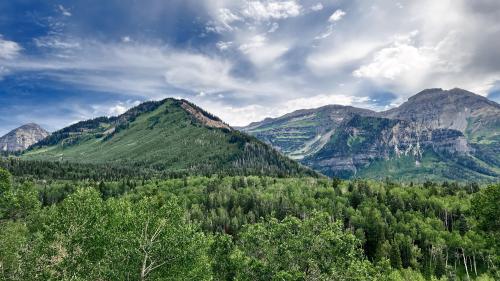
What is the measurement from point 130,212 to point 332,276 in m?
27.6

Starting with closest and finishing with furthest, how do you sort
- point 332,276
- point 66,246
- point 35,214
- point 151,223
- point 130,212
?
1. point 332,276
2. point 66,246
3. point 151,223
4. point 130,212
5. point 35,214

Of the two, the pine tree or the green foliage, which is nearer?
the green foliage

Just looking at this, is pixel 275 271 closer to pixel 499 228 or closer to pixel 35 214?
pixel 499 228

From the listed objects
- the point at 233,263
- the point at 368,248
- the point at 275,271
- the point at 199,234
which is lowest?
the point at 368,248

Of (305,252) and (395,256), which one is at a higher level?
(305,252)

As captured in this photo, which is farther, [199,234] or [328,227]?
[199,234]

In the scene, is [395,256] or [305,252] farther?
[395,256]

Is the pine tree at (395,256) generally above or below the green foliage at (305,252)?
below

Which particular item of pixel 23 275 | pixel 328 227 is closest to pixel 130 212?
pixel 23 275

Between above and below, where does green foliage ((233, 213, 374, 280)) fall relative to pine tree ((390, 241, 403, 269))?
above

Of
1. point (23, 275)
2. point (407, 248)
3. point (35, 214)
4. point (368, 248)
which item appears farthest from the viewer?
point (368, 248)

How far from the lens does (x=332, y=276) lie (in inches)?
1411

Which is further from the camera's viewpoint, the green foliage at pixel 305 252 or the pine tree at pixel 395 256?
the pine tree at pixel 395 256

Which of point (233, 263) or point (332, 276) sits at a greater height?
point (332, 276)
